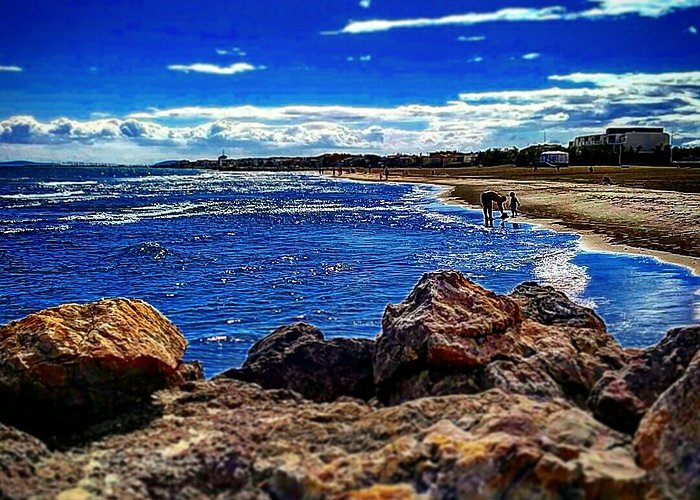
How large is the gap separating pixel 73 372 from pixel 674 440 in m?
4.72

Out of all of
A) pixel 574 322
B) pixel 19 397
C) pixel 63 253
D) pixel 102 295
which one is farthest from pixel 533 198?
pixel 19 397

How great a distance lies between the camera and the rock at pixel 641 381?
500 cm

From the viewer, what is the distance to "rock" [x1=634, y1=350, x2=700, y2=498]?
151 inches

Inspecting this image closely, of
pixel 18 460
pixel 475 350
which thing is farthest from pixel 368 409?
pixel 18 460

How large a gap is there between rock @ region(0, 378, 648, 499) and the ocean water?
170 inches

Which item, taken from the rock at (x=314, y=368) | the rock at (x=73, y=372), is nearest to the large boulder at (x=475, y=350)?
the rock at (x=314, y=368)

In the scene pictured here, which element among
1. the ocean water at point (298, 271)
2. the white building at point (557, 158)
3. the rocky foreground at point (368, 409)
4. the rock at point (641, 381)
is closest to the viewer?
the rocky foreground at point (368, 409)

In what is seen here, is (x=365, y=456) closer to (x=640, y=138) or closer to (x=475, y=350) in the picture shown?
(x=475, y=350)

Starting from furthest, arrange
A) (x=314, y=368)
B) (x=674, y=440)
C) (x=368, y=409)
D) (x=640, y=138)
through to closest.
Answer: (x=640, y=138) < (x=314, y=368) < (x=368, y=409) < (x=674, y=440)

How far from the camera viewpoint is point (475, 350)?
637cm

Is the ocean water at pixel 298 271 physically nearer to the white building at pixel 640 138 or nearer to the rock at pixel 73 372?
the rock at pixel 73 372

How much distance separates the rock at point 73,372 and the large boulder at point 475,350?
2.16 meters

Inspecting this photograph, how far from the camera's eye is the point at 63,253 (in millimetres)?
23844

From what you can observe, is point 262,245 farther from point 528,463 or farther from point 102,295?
point 528,463
